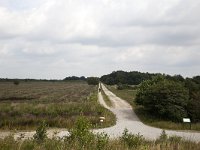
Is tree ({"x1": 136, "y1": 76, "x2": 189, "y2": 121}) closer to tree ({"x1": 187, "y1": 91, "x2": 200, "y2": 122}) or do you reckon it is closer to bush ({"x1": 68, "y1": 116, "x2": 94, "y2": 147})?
tree ({"x1": 187, "y1": 91, "x2": 200, "y2": 122})

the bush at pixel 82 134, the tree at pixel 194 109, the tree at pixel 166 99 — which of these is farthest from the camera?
the tree at pixel 194 109

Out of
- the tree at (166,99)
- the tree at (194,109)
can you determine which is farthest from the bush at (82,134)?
the tree at (194,109)

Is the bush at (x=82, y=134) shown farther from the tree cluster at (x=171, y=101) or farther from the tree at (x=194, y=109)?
the tree at (x=194, y=109)

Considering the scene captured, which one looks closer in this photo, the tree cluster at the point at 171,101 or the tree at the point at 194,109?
the tree cluster at the point at 171,101

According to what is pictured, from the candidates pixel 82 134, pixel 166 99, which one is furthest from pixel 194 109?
pixel 82 134

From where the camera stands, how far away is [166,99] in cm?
4116

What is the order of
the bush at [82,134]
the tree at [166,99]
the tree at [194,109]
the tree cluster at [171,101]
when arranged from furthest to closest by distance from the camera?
the tree at [194,109]
the tree cluster at [171,101]
the tree at [166,99]
the bush at [82,134]

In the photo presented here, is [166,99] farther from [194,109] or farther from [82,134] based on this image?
[82,134]

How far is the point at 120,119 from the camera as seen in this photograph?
4041cm

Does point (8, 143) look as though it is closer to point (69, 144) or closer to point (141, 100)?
point (69, 144)

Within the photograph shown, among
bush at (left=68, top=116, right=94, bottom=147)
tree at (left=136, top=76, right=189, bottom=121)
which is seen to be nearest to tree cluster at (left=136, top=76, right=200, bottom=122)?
tree at (left=136, top=76, right=189, bottom=121)

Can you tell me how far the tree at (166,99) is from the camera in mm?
40406

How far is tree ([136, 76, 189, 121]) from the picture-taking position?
40.4 metres

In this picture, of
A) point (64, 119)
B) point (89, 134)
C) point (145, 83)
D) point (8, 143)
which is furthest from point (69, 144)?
point (145, 83)
